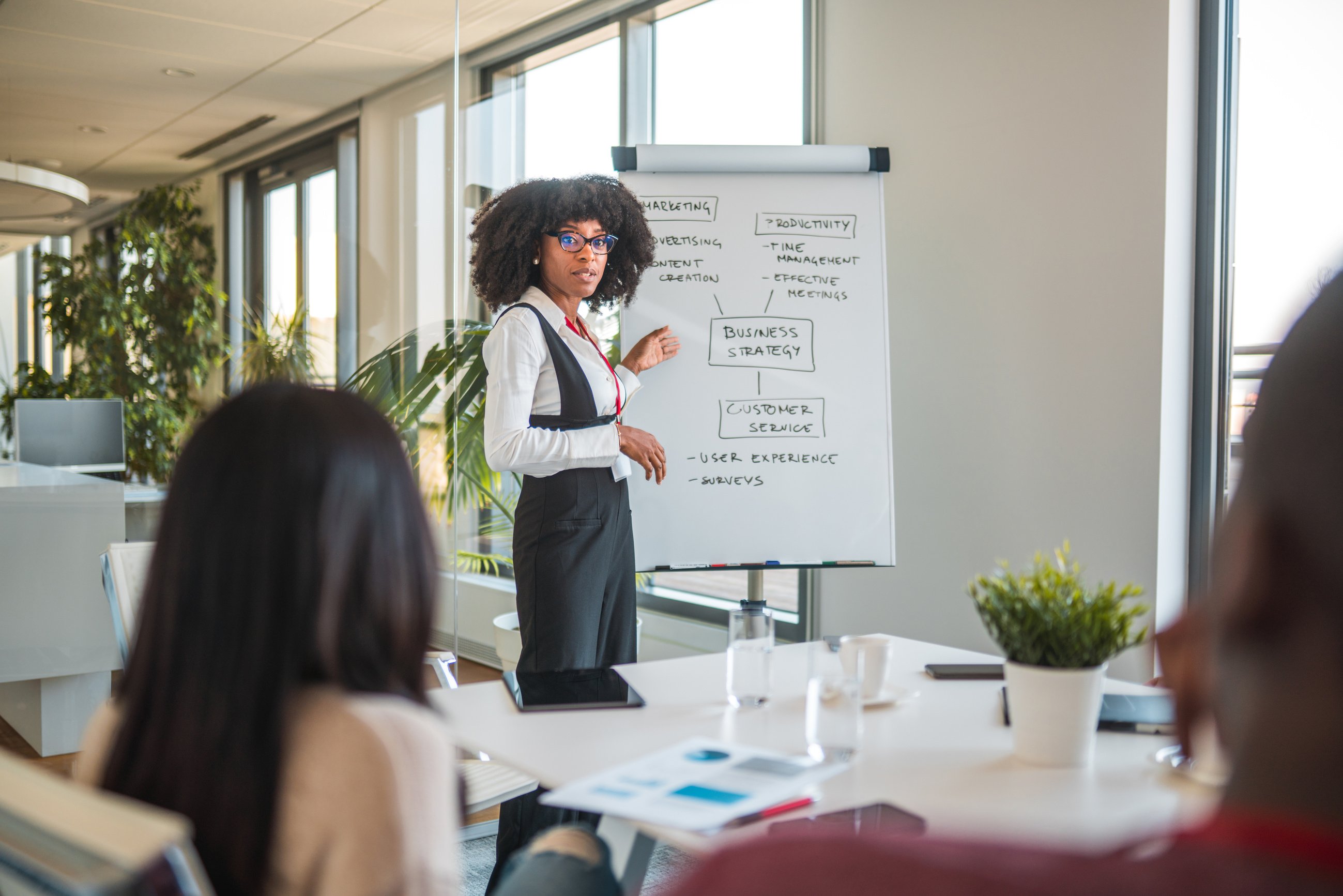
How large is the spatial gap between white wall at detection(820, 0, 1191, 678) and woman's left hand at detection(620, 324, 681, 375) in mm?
859

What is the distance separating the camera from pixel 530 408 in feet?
7.88

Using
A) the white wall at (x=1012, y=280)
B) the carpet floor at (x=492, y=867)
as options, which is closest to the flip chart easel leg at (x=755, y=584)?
the white wall at (x=1012, y=280)

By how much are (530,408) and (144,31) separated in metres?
1.61

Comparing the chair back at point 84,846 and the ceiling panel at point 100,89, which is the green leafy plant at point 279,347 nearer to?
the ceiling panel at point 100,89

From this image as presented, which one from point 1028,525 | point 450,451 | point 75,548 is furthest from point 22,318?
point 1028,525

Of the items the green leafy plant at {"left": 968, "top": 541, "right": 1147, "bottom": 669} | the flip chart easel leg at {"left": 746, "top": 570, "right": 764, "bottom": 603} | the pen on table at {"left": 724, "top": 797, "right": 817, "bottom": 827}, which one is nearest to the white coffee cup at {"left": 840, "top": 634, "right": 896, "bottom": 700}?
the green leafy plant at {"left": 968, "top": 541, "right": 1147, "bottom": 669}

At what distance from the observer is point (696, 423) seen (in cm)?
286

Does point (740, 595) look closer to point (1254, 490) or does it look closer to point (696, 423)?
point (696, 423)

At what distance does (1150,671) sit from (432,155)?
2631 millimetres

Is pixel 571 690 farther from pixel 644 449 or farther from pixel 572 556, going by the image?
pixel 644 449

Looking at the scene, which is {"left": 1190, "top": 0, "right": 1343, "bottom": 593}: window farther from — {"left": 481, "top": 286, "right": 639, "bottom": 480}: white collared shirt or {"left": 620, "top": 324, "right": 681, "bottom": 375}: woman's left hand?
{"left": 481, "top": 286, "right": 639, "bottom": 480}: white collared shirt

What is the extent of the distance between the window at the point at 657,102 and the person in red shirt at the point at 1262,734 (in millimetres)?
3151

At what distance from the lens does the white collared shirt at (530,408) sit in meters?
2.34

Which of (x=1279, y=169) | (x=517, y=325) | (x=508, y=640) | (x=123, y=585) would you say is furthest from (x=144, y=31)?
(x=1279, y=169)
